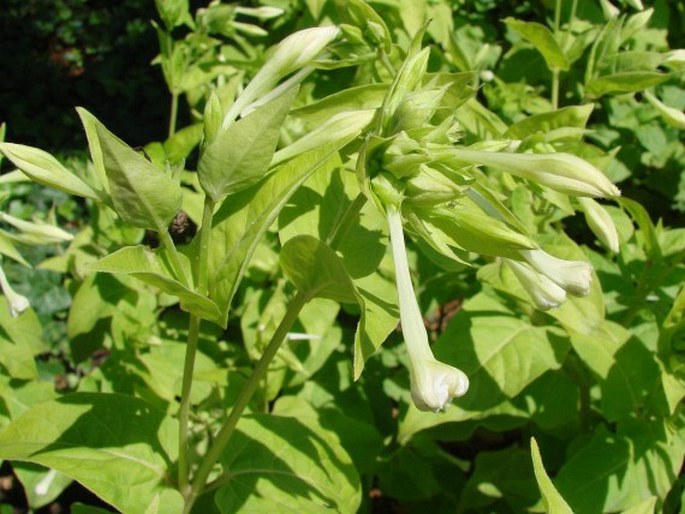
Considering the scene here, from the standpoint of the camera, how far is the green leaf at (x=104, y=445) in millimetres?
979

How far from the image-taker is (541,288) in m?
0.86

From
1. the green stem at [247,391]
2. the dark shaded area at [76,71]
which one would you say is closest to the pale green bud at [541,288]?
the green stem at [247,391]

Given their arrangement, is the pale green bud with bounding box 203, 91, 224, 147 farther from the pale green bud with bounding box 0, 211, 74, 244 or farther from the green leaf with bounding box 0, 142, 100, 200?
the pale green bud with bounding box 0, 211, 74, 244

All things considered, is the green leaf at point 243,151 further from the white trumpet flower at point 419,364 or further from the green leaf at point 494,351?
the green leaf at point 494,351

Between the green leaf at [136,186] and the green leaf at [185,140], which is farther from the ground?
the green leaf at [136,186]

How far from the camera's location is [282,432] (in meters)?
1.18

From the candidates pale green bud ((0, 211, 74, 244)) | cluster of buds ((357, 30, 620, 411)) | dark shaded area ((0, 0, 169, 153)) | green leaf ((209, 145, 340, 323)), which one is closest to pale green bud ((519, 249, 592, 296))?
cluster of buds ((357, 30, 620, 411))

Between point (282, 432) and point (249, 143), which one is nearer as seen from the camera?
point (249, 143)

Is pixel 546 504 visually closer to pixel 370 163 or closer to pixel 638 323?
pixel 370 163

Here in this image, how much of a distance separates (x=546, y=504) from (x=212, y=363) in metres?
0.86

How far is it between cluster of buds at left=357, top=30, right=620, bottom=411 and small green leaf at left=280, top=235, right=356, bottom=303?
7 centimetres

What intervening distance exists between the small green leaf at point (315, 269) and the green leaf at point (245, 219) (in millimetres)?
42

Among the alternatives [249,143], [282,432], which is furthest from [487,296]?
[249,143]

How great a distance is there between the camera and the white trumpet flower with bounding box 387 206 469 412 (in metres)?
0.71
